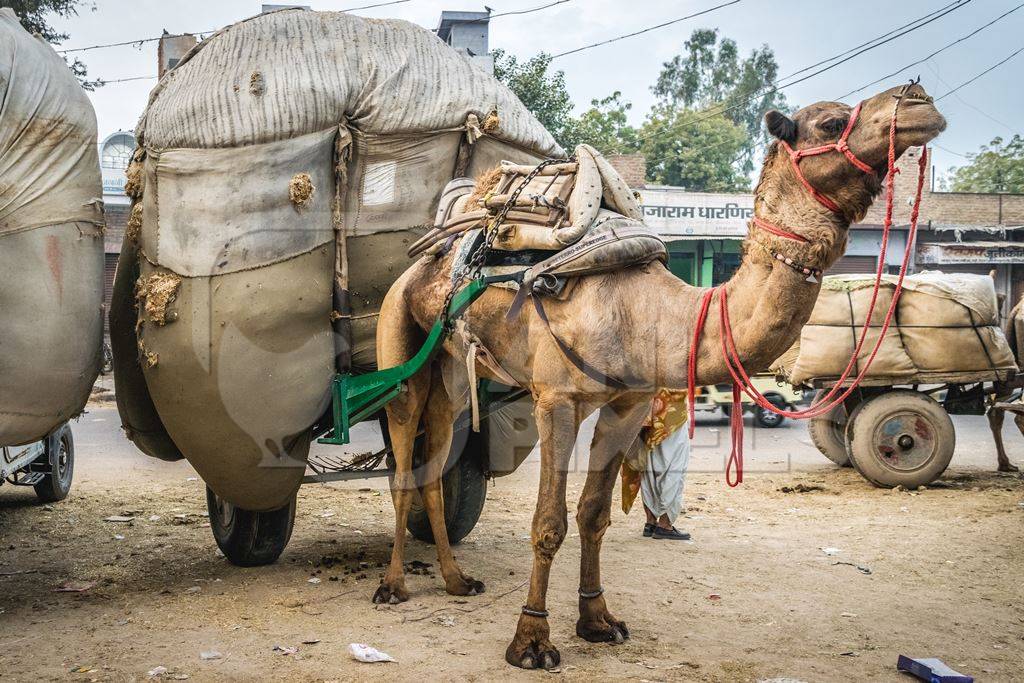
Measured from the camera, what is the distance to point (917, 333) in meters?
8.80

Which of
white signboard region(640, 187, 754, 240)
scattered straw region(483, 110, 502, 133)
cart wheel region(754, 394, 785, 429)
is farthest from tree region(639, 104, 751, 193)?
scattered straw region(483, 110, 502, 133)

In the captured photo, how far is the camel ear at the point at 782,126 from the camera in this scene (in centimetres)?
360

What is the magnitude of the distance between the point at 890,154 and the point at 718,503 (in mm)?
5415

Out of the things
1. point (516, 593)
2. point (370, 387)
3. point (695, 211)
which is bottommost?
point (516, 593)

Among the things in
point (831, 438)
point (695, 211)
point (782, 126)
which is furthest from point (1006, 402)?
point (695, 211)

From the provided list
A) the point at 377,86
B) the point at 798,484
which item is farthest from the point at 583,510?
the point at 798,484

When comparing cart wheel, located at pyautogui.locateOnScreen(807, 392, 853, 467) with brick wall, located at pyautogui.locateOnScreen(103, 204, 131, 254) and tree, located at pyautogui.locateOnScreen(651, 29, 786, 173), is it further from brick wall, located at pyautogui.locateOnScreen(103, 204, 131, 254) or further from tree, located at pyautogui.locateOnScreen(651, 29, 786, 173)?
tree, located at pyautogui.locateOnScreen(651, 29, 786, 173)

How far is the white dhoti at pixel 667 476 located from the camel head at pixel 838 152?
332 cm

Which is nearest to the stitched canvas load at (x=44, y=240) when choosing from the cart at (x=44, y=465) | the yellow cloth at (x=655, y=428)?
the cart at (x=44, y=465)

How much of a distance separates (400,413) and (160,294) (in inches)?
60.7

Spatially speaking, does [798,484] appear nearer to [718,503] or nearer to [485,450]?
[718,503]

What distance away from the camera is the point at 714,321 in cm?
398

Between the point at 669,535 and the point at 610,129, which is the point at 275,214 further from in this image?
the point at 610,129

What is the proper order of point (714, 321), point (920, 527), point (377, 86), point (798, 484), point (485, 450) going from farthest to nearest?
point (798, 484)
point (920, 527)
point (485, 450)
point (377, 86)
point (714, 321)
